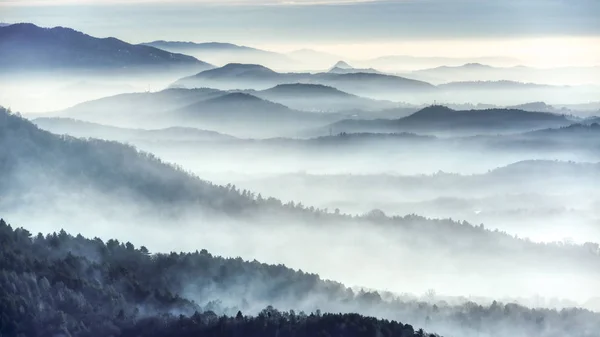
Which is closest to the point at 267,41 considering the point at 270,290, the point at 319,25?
the point at 319,25

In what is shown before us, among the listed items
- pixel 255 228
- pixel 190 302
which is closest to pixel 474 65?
pixel 255 228

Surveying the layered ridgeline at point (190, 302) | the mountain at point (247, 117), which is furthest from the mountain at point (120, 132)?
the layered ridgeline at point (190, 302)

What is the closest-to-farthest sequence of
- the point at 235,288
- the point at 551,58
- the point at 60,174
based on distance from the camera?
the point at 235,288, the point at 60,174, the point at 551,58

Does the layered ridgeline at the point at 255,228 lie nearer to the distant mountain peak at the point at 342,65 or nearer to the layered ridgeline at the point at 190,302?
the layered ridgeline at the point at 190,302

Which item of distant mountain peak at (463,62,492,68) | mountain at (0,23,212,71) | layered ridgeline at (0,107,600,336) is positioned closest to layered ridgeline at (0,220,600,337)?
layered ridgeline at (0,107,600,336)

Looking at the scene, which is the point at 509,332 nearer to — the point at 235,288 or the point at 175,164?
the point at 235,288

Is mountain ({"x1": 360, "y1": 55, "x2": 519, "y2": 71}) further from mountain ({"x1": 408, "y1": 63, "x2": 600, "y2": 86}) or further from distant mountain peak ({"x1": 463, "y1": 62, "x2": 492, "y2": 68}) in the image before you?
distant mountain peak ({"x1": 463, "y1": 62, "x2": 492, "y2": 68})

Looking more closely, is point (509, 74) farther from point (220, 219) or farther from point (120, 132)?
point (120, 132)

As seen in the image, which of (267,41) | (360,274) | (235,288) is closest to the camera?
(235,288)
